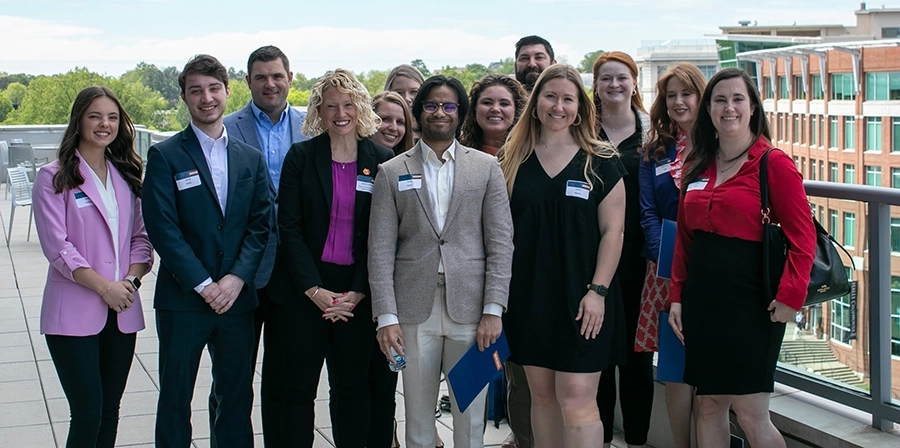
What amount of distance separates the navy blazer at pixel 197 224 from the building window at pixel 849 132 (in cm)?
8536

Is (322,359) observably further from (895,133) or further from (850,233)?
(895,133)

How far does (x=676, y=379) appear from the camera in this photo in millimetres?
3475

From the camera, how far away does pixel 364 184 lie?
362 centimetres

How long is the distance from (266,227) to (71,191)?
78cm

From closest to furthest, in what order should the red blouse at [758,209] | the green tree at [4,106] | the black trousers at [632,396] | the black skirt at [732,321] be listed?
the red blouse at [758,209] → the black skirt at [732,321] → the black trousers at [632,396] → the green tree at [4,106]

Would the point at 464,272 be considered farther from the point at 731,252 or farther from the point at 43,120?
the point at 43,120

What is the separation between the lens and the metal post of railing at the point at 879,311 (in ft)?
11.0

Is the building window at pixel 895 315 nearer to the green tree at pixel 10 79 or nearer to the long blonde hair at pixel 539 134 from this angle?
the long blonde hair at pixel 539 134

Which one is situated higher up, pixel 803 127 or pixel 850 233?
pixel 803 127

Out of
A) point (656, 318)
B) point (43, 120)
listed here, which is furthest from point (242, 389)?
point (43, 120)

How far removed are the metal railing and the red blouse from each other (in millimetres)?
459

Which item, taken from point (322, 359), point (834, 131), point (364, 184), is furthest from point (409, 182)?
point (834, 131)

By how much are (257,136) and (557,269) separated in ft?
5.74

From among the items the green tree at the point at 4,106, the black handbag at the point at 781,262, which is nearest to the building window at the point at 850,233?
the black handbag at the point at 781,262
